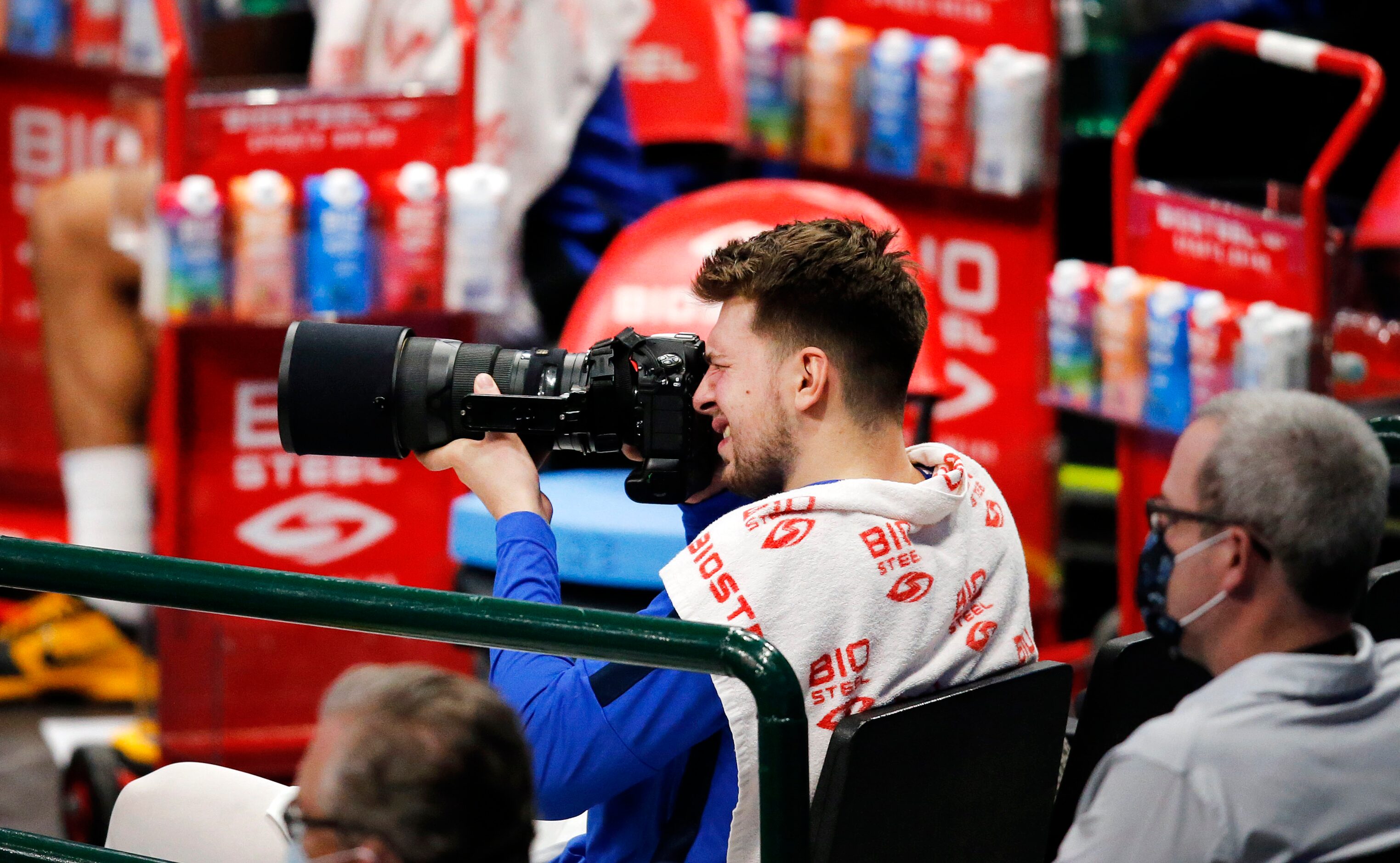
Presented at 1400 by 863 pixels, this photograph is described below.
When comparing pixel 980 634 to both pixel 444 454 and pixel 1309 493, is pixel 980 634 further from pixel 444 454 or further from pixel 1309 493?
pixel 444 454

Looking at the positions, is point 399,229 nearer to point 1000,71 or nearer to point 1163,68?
point 1000,71

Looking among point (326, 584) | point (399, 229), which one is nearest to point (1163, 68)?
point (399, 229)

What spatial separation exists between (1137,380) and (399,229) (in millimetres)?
1591

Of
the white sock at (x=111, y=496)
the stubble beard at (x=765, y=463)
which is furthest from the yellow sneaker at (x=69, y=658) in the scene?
the stubble beard at (x=765, y=463)

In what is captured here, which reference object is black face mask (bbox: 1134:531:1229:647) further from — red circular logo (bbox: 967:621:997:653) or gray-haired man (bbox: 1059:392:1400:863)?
red circular logo (bbox: 967:621:997:653)

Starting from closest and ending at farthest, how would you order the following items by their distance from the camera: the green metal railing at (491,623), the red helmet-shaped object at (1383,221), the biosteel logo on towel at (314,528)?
the green metal railing at (491,623) → the biosteel logo on towel at (314,528) → the red helmet-shaped object at (1383,221)

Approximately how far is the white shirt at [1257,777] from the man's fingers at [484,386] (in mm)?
758

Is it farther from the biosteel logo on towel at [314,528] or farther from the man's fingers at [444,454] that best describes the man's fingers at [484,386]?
the biosteel logo on towel at [314,528]

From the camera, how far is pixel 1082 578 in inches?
205

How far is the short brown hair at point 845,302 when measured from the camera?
5.65 ft

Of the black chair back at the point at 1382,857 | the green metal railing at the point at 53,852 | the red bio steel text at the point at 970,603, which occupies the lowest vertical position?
the green metal railing at the point at 53,852

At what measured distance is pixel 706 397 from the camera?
5.88 ft

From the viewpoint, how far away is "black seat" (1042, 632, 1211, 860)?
5.64ft

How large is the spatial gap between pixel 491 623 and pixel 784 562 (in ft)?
1.00
